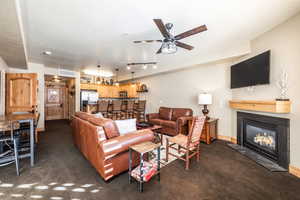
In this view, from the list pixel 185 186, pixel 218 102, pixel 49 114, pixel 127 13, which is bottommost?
pixel 185 186

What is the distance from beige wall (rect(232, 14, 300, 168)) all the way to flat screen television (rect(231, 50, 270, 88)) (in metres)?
0.14

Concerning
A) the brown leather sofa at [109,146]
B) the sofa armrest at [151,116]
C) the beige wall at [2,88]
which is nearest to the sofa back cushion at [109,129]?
the brown leather sofa at [109,146]

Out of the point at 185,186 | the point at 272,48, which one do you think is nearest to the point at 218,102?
the point at 272,48

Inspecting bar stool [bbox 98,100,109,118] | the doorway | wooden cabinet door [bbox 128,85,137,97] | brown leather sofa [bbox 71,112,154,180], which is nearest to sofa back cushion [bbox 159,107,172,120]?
bar stool [bbox 98,100,109,118]

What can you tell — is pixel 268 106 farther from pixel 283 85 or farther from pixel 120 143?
pixel 120 143

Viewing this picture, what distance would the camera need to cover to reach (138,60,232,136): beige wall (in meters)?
4.05

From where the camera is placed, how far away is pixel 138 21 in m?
2.25

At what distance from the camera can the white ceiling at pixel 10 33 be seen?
1.54 m

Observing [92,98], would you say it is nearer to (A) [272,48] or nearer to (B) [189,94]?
(B) [189,94]

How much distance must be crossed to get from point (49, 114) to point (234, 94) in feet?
29.6

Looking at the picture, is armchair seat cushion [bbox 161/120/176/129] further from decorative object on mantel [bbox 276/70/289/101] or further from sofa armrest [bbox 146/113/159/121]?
decorative object on mantel [bbox 276/70/289/101]

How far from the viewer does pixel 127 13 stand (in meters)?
2.04

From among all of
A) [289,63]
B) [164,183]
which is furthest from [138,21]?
[289,63]

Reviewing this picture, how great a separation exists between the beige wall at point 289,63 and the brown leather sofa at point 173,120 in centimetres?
213
